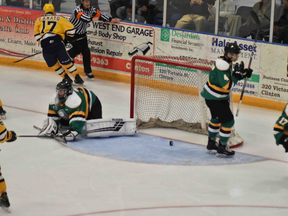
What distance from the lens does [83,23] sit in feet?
28.6

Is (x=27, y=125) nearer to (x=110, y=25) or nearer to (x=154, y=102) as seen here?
(x=154, y=102)

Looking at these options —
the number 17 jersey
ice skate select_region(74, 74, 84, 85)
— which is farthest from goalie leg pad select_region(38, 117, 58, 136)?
ice skate select_region(74, 74, 84, 85)

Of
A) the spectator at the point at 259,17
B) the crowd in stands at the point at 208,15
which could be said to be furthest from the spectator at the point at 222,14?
the spectator at the point at 259,17

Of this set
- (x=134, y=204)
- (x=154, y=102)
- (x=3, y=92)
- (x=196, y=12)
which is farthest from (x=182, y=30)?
(x=134, y=204)

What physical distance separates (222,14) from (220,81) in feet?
8.72

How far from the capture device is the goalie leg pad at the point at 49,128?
602 cm

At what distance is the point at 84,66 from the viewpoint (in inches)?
349

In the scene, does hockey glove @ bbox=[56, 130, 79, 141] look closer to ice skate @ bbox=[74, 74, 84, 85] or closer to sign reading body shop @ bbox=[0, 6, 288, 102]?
sign reading body shop @ bbox=[0, 6, 288, 102]

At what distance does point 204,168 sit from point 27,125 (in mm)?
2361

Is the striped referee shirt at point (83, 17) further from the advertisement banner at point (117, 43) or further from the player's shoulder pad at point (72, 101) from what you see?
the player's shoulder pad at point (72, 101)

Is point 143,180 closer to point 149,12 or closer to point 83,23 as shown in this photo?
point 149,12

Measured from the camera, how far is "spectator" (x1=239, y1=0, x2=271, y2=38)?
727cm

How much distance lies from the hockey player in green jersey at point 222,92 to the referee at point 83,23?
3.55 meters

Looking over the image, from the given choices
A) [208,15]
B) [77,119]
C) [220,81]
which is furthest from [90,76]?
[220,81]
